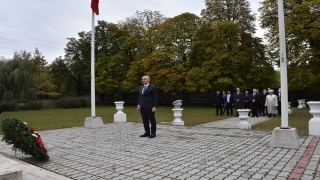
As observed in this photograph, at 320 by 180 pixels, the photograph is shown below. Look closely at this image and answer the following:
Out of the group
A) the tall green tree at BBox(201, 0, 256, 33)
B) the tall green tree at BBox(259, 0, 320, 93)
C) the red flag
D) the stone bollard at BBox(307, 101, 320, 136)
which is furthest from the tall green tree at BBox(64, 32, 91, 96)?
the stone bollard at BBox(307, 101, 320, 136)

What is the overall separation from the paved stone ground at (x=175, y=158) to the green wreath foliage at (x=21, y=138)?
0.75 feet

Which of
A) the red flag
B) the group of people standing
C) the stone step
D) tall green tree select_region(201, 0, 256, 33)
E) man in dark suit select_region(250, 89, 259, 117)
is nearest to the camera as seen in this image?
the stone step

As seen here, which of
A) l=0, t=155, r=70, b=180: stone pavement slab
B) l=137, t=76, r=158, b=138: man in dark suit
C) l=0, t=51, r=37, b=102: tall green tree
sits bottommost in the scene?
l=0, t=155, r=70, b=180: stone pavement slab

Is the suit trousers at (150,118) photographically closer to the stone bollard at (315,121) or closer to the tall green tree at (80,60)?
the stone bollard at (315,121)

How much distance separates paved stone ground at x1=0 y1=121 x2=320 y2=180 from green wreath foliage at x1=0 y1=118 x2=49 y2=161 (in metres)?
0.23

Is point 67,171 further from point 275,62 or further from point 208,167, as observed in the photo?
point 275,62

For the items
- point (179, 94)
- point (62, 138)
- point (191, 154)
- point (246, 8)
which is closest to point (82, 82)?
point (179, 94)

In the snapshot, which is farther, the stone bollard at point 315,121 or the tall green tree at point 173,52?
the tall green tree at point 173,52

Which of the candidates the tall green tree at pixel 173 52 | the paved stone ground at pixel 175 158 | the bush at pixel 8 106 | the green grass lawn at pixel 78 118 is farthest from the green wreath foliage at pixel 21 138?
the bush at pixel 8 106

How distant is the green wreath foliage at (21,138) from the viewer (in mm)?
5676

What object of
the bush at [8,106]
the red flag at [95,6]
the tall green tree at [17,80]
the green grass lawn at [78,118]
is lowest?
the green grass lawn at [78,118]

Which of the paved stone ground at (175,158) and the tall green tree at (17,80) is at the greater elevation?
the tall green tree at (17,80)

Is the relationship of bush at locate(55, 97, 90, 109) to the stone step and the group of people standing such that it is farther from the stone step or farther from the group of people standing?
the stone step

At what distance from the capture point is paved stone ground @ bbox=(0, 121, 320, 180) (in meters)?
4.68
